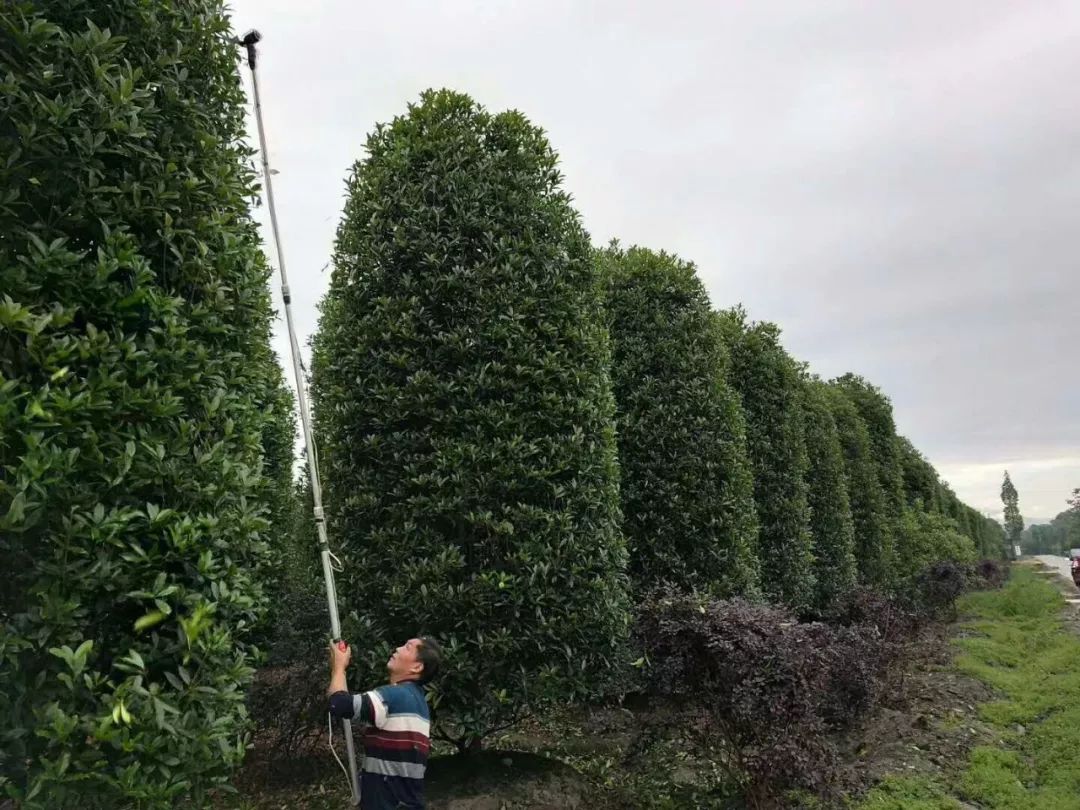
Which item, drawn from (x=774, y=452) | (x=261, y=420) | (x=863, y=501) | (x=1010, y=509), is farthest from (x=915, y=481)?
(x=1010, y=509)

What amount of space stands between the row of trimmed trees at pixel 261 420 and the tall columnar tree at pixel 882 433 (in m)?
11.3

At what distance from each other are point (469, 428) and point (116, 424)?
2662 millimetres

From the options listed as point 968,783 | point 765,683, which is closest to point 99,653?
point 765,683

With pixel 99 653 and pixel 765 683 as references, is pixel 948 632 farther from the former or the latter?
pixel 99 653

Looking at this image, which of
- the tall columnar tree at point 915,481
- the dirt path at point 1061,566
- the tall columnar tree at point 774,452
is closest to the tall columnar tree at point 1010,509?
the dirt path at point 1061,566

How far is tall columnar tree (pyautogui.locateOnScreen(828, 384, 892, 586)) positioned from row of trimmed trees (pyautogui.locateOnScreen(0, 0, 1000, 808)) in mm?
7081

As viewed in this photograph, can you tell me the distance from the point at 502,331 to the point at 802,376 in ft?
36.7

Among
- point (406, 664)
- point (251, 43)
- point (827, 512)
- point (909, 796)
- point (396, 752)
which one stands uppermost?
point (251, 43)

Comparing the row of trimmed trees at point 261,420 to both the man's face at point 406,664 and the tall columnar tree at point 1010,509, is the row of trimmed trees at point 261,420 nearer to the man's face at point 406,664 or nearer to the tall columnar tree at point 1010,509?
the man's face at point 406,664

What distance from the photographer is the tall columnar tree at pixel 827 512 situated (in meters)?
13.8

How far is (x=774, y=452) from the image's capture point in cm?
1188

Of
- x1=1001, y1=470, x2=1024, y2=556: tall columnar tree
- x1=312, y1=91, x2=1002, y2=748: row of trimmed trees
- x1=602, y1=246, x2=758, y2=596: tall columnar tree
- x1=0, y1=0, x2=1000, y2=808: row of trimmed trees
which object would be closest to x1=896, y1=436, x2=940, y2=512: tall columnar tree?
A: x1=0, y1=0, x2=1000, y2=808: row of trimmed trees

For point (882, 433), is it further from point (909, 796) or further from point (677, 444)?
point (909, 796)

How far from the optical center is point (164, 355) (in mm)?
2971
